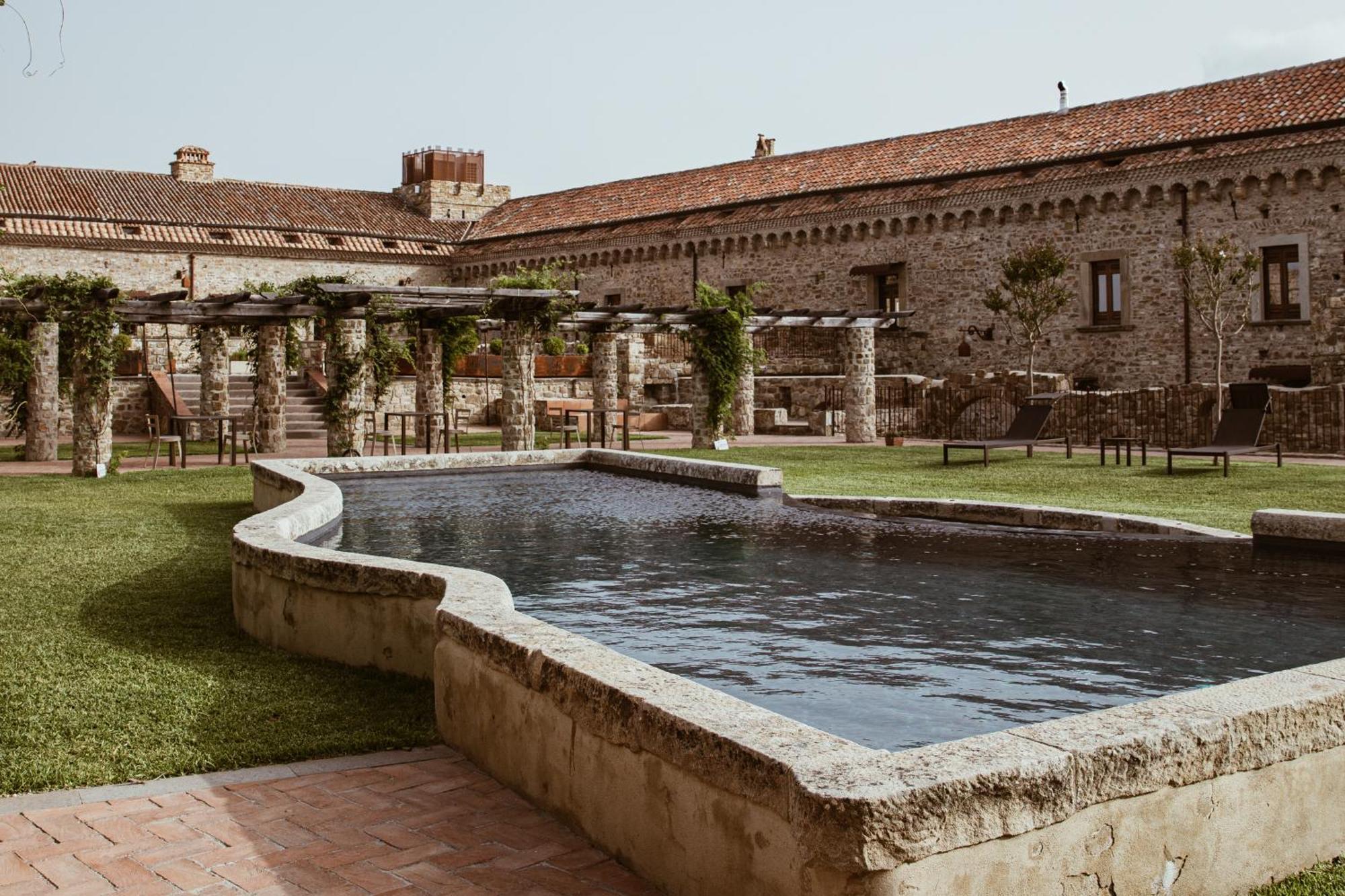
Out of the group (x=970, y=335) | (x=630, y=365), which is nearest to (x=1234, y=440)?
(x=970, y=335)

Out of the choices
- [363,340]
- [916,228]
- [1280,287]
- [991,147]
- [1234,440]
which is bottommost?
[1234,440]

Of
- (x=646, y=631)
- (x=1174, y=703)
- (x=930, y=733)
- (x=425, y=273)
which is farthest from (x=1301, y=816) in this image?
(x=425, y=273)

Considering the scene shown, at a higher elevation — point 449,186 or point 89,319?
point 449,186

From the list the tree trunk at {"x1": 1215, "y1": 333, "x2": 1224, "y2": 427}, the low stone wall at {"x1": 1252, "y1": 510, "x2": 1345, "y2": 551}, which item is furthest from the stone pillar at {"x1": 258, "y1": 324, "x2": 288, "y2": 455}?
the low stone wall at {"x1": 1252, "y1": 510, "x2": 1345, "y2": 551}

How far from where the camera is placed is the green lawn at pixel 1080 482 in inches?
437

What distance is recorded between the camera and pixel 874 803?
8.03 ft

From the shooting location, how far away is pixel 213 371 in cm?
2305

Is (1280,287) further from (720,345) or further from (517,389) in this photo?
(517,389)

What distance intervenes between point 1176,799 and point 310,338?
29.8m

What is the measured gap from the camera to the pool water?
15.1 feet

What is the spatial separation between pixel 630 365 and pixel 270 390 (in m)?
9.08

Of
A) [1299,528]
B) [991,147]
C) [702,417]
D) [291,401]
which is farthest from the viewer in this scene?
[991,147]

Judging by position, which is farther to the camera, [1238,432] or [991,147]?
[991,147]

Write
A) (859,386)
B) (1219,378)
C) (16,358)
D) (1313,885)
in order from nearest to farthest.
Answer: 1. (1313,885)
2. (16,358)
3. (1219,378)
4. (859,386)
